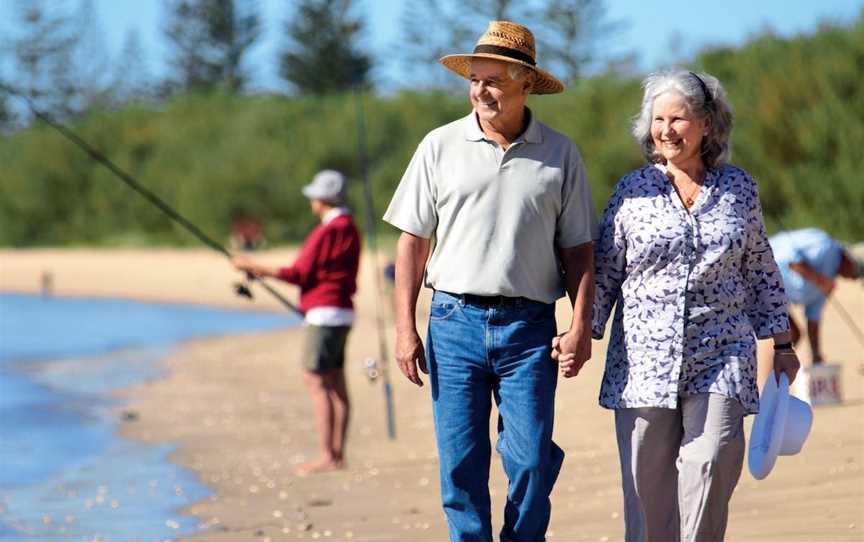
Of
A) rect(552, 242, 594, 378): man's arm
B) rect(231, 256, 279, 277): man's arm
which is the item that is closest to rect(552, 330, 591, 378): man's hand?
rect(552, 242, 594, 378): man's arm

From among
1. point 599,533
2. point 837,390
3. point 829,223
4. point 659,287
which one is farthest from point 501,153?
point 829,223

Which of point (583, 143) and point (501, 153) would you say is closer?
point (501, 153)

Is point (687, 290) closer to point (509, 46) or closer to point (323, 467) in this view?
point (509, 46)

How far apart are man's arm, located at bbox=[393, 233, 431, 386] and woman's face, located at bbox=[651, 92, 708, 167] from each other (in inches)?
27.9

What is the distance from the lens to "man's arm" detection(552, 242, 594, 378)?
439 cm

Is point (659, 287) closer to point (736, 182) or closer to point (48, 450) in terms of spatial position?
point (736, 182)

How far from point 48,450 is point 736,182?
7413 millimetres

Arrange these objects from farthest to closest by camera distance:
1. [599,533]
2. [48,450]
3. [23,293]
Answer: [23,293]
[48,450]
[599,533]

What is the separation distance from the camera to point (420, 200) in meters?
4.49

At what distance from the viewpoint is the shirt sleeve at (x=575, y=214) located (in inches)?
176

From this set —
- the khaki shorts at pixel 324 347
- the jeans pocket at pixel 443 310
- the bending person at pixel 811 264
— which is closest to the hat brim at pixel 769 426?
the jeans pocket at pixel 443 310

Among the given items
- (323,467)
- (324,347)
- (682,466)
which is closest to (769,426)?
(682,466)

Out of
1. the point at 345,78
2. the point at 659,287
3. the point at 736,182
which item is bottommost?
the point at 659,287

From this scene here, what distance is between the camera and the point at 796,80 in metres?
21.6
